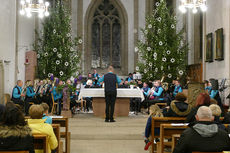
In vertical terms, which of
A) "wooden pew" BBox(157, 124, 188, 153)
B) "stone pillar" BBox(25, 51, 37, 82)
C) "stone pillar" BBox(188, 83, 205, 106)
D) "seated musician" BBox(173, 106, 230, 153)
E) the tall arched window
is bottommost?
"wooden pew" BBox(157, 124, 188, 153)

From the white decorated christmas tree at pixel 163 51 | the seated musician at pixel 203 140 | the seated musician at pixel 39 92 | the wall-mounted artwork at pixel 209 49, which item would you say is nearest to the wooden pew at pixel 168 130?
the seated musician at pixel 203 140

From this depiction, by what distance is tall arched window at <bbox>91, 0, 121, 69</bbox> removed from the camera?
Answer: 2133 centimetres

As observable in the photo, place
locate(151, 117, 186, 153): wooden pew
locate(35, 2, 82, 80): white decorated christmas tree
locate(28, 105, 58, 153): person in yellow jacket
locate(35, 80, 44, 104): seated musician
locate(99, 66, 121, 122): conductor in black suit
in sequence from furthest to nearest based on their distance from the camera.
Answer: locate(35, 2, 82, 80): white decorated christmas tree
locate(35, 80, 44, 104): seated musician
locate(99, 66, 121, 122): conductor in black suit
locate(151, 117, 186, 153): wooden pew
locate(28, 105, 58, 153): person in yellow jacket

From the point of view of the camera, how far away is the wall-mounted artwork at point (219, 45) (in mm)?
11758

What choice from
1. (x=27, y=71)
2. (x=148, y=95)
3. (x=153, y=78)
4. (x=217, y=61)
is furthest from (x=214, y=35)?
(x=27, y=71)

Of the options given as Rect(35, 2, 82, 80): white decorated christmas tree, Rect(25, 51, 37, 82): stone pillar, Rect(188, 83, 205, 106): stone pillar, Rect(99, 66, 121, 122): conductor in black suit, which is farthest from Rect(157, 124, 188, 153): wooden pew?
Rect(35, 2, 82, 80): white decorated christmas tree

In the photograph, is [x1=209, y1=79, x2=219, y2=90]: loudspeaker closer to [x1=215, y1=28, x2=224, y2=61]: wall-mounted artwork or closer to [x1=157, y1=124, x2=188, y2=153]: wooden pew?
[x1=215, y1=28, x2=224, y2=61]: wall-mounted artwork

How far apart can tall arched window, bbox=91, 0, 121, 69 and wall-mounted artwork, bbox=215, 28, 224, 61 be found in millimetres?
9708

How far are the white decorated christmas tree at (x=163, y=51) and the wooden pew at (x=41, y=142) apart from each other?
12.5m

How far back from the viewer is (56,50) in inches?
655

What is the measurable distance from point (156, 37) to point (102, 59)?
573 cm

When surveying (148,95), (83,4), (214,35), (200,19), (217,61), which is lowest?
(148,95)

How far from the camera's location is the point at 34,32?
1731cm

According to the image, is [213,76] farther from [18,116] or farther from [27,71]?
[18,116]
